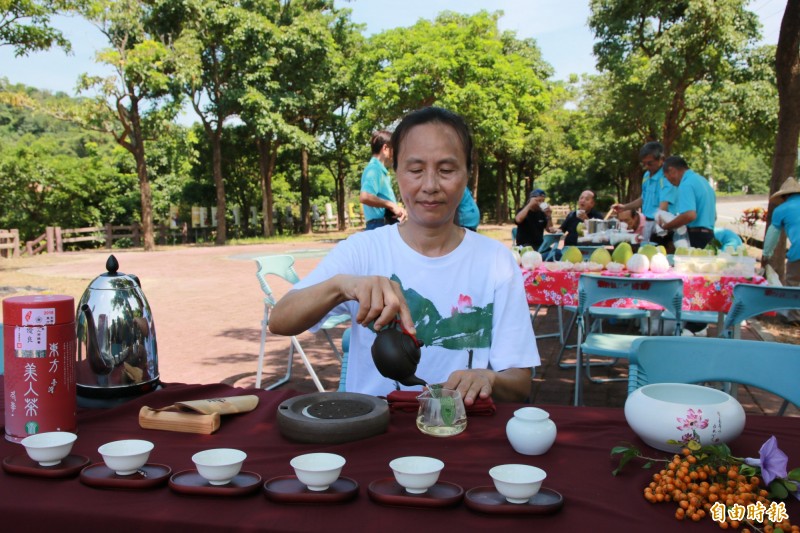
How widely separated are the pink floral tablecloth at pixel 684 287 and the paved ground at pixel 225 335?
769 mm

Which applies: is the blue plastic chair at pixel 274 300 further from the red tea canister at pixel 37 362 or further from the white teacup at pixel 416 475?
the white teacup at pixel 416 475

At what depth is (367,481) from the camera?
1.27 metres

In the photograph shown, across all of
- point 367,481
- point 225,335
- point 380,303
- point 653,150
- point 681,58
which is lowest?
point 225,335

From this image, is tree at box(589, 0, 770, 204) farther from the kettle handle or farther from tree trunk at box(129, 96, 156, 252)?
the kettle handle

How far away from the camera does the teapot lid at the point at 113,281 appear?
174cm

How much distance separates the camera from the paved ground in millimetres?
5301

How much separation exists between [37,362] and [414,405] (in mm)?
918

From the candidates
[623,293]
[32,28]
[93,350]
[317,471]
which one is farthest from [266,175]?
[317,471]

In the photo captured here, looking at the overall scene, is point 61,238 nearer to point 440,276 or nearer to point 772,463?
point 440,276

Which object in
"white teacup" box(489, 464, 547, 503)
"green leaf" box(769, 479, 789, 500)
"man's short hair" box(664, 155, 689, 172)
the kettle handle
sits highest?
"man's short hair" box(664, 155, 689, 172)

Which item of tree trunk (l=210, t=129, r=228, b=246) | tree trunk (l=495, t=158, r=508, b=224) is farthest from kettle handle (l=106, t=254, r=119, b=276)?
tree trunk (l=495, t=158, r=508, b=224)

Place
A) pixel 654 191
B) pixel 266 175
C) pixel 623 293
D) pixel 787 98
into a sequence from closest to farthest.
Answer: pixel 623 293
pixel 654 191
pixel 787 98
pixel 266 175

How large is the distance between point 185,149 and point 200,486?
88.6 feet

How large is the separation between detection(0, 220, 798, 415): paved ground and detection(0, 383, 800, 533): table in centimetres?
338
